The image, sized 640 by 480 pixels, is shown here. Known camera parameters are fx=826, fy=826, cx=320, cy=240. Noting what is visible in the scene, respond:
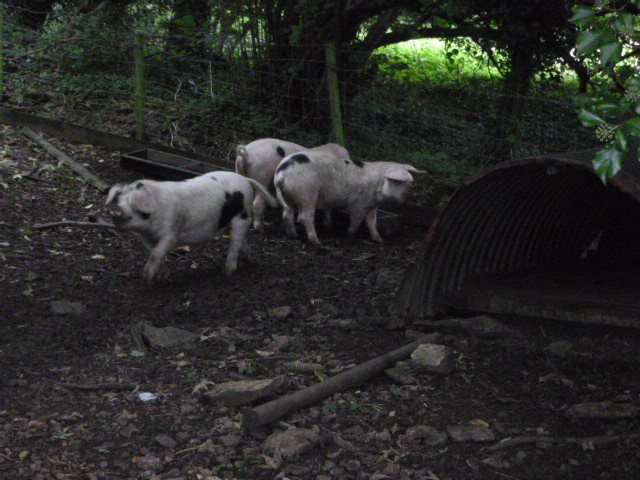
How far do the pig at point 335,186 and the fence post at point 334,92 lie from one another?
46.8 inches

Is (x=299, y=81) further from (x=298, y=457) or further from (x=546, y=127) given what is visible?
(x=298, y=457)

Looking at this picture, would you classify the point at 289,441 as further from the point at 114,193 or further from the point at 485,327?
the point at 114,193

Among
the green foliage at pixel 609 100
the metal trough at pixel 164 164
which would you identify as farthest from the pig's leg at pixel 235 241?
the green foliage at pixel 609 100

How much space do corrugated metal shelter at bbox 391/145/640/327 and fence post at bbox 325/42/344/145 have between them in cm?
279

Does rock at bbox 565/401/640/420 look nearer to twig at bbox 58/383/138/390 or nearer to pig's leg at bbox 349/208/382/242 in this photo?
twig at bbox 58/383/138/390

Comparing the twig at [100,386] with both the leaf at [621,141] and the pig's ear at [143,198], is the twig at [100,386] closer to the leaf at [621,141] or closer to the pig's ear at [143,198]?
the pig's ear at [143,198]

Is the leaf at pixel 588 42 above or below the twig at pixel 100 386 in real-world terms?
above

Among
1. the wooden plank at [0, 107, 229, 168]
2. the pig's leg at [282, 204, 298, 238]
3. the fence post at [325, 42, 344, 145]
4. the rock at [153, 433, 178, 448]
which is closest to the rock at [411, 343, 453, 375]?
the rock at [153, 433, 178, 448]

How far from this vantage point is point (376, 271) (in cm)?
621

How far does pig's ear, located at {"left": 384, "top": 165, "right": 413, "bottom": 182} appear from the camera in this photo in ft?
23.0

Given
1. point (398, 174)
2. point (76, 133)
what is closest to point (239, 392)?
point (398, 174)

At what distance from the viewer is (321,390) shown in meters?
3.91

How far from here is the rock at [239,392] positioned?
12.6 feet

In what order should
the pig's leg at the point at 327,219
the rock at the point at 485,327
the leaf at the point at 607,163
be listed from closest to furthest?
the leaf at the point at 607,163, the rock at the point at 485,327, the pig's leg at the point at 327,219
